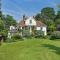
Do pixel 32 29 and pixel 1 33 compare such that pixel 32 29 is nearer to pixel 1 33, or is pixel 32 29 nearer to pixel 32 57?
pixel 1 33

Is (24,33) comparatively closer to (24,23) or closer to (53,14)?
(24,23)

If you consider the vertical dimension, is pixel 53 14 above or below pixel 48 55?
above

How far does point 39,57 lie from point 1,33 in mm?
30542

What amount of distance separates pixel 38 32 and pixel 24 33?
226 inches

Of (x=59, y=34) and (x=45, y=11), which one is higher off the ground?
(x=45, y=11)

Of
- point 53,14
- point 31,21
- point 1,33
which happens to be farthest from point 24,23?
point 53,14

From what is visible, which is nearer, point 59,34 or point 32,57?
point 32,57

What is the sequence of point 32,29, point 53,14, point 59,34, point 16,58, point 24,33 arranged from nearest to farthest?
point 16,58, point 59,34, point 24,33, point 32,29, point 53,14

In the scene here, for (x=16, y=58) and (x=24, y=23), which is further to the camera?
(x=24, y=23)

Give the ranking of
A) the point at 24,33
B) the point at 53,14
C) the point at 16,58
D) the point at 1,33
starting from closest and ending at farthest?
the point at 16,58 → the point at 1,33 → the point at 24,33 → the point at 53,14

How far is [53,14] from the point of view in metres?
137

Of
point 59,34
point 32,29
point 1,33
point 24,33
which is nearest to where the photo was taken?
point 1,33

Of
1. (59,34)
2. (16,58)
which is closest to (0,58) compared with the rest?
(16,58)

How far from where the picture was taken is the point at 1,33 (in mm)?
54438
